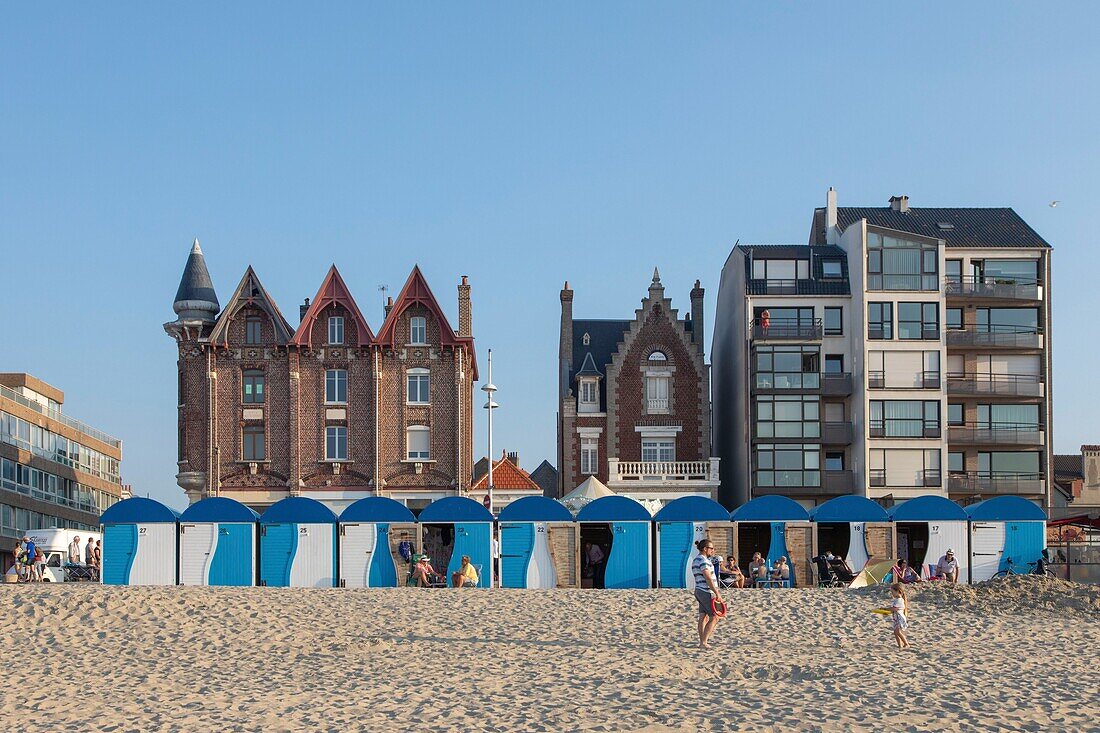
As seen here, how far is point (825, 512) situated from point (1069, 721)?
75.9 feet

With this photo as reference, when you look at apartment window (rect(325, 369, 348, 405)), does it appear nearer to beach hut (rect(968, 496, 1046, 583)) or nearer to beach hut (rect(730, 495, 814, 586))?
beach hut (rect(730, 495, 814, 586))

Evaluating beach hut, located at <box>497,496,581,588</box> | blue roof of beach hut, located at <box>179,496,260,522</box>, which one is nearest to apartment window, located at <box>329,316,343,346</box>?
blue roof of beach hut, located at <box>179,496,260,522</box>

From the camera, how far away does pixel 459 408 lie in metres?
57.8

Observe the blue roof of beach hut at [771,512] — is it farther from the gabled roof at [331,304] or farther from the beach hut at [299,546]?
the gabled roof at [331,304]

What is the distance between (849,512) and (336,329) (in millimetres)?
24126

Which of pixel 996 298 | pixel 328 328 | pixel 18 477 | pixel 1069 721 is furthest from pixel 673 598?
pixel 18 477

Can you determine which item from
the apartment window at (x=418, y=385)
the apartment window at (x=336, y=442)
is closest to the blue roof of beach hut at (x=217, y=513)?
the apartment window at (x=336, y=442)

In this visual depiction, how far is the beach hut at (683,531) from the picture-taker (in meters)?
42.1

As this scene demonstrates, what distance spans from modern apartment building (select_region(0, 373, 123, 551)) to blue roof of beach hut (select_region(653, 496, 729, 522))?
38.6m

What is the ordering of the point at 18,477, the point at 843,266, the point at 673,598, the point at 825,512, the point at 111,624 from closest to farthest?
1. the point at 111,624
2. the point at 673,598
3. the point at 825,512
4. the point at 843,266
5. the point at 18,477

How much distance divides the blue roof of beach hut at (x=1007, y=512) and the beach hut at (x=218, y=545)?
20.9 m

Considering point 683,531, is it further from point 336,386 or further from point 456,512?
point 336,386

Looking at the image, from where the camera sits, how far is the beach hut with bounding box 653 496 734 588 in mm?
42062

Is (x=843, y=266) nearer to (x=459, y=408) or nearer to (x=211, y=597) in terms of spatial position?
(x=459, y=408)
